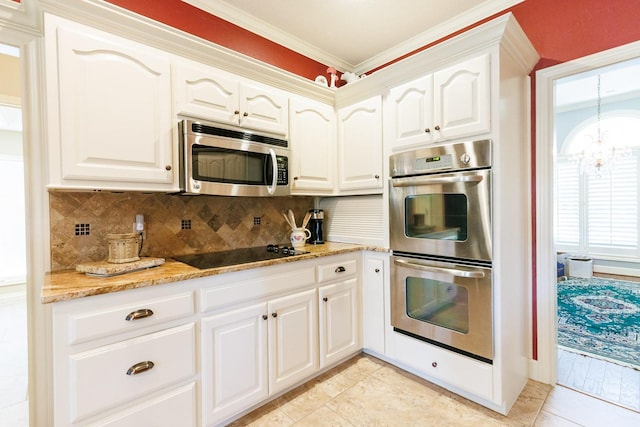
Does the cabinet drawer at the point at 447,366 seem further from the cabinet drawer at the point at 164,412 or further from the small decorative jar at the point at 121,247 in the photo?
the small decorative jar at the point at 121,247

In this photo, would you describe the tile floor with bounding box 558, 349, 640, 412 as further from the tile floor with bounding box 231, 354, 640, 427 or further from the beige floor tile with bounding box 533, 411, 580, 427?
the beige floor tile with bounding box 533, 411, 580, 427

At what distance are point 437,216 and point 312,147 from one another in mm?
1156

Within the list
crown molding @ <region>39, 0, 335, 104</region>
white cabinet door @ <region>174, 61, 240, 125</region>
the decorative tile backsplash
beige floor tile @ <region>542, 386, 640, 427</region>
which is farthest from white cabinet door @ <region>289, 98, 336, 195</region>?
beige floor tile @ <region>542, 386, 640, 427</region>

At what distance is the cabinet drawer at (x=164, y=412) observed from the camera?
4.41 ft

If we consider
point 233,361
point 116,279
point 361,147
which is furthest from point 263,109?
point 233,361

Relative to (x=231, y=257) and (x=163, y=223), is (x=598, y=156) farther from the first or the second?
(x=163, y=223)

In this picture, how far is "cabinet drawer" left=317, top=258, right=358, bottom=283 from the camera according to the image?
216cm

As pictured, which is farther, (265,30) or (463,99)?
(265,30)

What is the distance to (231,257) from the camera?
6.59 ft

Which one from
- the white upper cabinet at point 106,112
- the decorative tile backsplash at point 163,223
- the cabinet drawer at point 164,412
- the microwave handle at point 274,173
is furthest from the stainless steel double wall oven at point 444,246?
the white upper cabinet at point 106,112

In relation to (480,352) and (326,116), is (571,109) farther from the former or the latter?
(480,352)

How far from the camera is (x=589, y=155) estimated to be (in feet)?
16.3

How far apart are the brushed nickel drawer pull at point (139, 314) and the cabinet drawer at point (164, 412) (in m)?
0.42

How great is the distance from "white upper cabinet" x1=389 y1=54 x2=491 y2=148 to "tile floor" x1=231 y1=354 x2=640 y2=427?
5.58 feet
